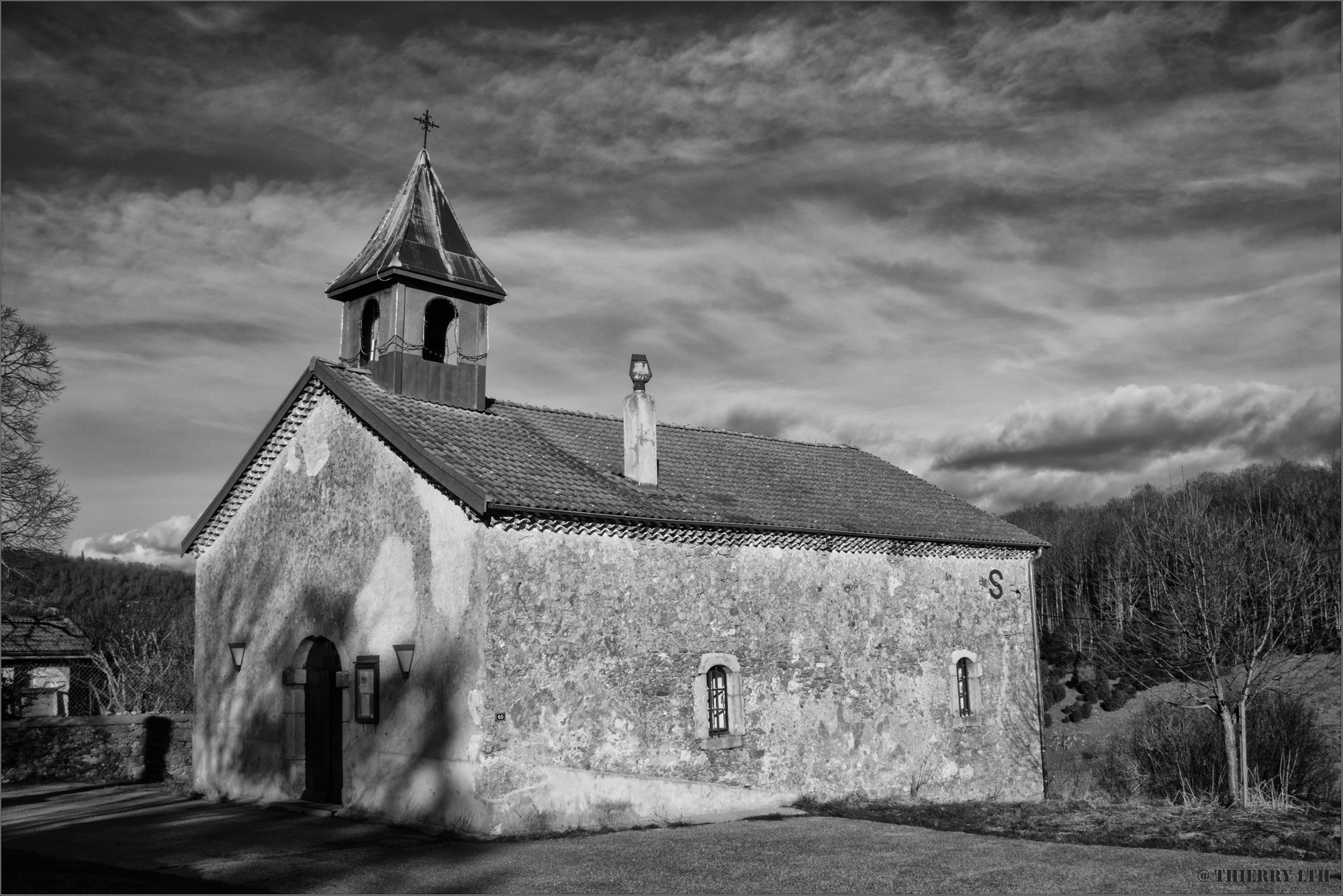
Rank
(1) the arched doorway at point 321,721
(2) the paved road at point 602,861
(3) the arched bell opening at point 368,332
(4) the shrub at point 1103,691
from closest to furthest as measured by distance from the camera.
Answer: (2) the paved road at point 602,861
(1) the arched doorway at point 321,721
(3) the arched bell opening at point 368,332
(4) the shrub at point 1103,691

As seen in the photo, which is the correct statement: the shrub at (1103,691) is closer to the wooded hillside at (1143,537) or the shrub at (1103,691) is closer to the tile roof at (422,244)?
the wooded hillside at (1143,537)

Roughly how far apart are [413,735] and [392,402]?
17.6ft

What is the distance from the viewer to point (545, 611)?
48.5 ft

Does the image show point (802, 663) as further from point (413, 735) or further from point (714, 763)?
point (413, 735)

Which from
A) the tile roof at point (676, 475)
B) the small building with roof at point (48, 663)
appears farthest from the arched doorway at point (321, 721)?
the small building with roof at point (48, 663)

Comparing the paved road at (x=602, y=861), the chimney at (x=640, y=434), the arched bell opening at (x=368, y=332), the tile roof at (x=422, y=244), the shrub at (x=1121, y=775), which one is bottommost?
the shrub at (x=1121, y=775)

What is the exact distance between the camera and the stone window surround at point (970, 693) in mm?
20078

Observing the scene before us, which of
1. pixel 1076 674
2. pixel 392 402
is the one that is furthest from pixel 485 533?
pixel 1076 674

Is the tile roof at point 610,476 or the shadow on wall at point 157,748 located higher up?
the tile roof at point 610,476

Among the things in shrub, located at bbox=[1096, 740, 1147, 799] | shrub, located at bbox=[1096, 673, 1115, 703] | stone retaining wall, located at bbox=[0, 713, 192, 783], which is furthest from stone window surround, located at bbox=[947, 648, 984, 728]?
shrub, located at bbox=[1096, 673, 1115, 703]

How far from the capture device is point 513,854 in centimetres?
1246

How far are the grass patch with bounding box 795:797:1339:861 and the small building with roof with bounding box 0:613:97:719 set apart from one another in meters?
26.0

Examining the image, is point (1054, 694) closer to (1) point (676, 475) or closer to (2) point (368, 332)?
(1) point (676, 475)

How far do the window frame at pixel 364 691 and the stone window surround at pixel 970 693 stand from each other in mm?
10679
